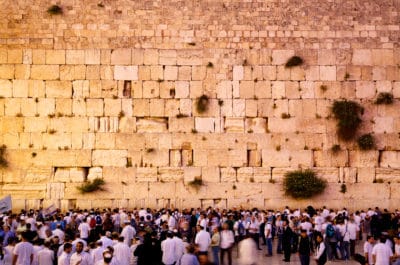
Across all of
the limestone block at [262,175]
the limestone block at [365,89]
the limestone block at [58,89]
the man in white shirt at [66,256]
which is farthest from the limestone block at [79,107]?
the man in white shirt at [66,256]

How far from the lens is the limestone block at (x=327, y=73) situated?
70.6 ft

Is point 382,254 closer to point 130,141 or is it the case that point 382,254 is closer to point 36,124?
point 130,141

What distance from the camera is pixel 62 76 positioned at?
21.3 metres

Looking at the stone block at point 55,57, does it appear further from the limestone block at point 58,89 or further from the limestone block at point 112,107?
the limestone block at point 112,107

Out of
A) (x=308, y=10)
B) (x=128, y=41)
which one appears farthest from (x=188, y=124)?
(x=308, y=10)

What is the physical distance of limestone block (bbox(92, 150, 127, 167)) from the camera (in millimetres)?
20828

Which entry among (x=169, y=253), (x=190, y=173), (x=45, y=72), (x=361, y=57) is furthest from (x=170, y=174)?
(x=169, y=253)

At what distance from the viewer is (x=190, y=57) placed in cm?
2144

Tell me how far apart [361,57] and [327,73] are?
1.23m

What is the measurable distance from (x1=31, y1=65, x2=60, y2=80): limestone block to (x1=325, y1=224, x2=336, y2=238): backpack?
10.2m

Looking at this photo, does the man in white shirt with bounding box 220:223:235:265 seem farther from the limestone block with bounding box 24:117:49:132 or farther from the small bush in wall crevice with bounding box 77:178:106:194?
the limestone block with bounding box 24:117:49:132

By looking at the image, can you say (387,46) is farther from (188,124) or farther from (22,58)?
(22,58)

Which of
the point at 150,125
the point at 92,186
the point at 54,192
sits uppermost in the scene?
the point at 150,125

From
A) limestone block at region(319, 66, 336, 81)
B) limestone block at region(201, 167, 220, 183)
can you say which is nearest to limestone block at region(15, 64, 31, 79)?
limestone block at region(201, 167, 220, 183)
